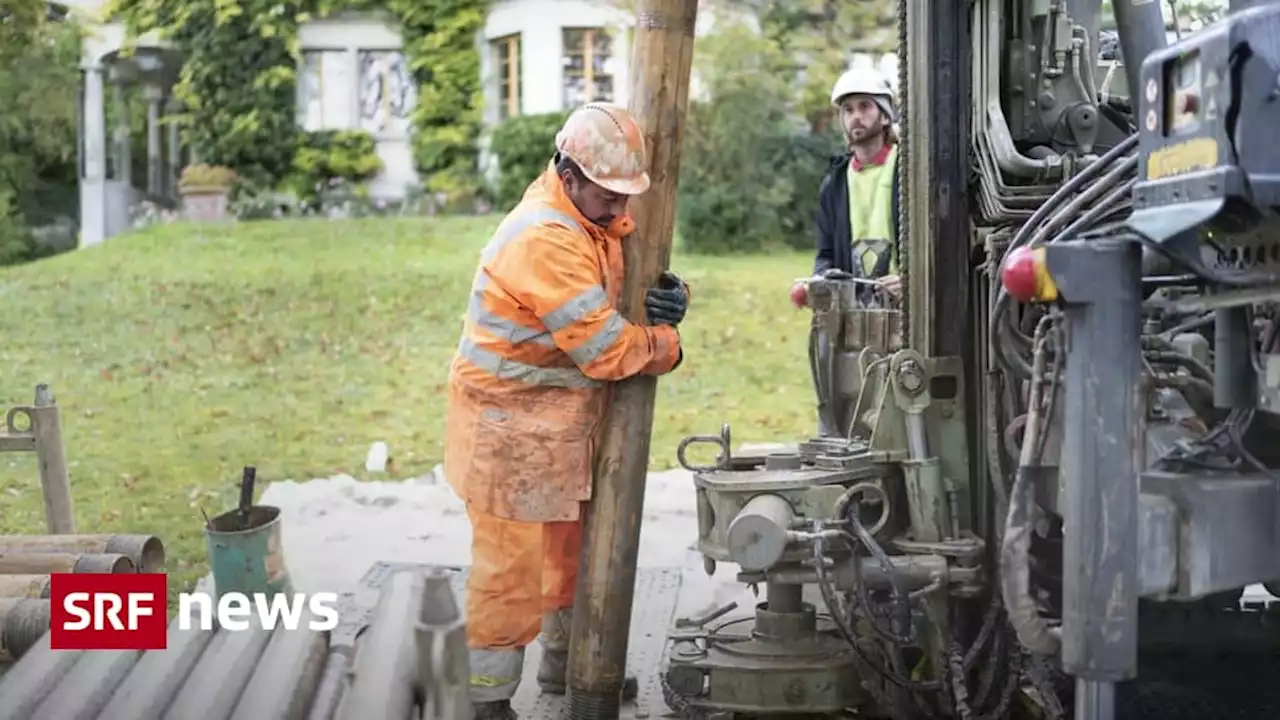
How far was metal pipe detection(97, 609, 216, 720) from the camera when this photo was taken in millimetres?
2848

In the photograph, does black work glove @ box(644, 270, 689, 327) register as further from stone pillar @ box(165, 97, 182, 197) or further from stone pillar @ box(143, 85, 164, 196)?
stone pillar @ box(165, 97, 182, 197)

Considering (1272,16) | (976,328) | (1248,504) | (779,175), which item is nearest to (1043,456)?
(1248,504)

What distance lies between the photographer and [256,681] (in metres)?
2.99

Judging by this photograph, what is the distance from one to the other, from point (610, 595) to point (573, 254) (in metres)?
0.94

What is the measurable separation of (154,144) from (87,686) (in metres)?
10.3

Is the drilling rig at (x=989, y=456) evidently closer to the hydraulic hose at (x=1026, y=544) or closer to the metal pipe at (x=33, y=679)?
the hydraulic hose at (x=1026, y=544)

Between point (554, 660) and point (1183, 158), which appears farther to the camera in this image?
point (554, 660)

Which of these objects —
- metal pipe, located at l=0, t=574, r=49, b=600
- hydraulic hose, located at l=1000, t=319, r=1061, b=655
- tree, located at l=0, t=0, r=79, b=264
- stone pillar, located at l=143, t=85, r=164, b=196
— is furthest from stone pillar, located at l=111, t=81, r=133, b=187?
hydraulic hose, located at l=1000, t=319, r=1061, b=655

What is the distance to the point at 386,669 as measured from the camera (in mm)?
2686

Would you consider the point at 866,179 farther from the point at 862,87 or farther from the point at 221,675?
the point at 221,675

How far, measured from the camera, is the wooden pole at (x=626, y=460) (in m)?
3.93

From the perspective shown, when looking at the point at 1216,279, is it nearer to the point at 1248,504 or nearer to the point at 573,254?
the point at 1248,504

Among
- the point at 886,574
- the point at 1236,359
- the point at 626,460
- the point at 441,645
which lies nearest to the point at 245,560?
the point at 626,460

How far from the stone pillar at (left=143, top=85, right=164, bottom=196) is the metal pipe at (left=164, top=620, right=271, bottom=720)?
9.66 meters
